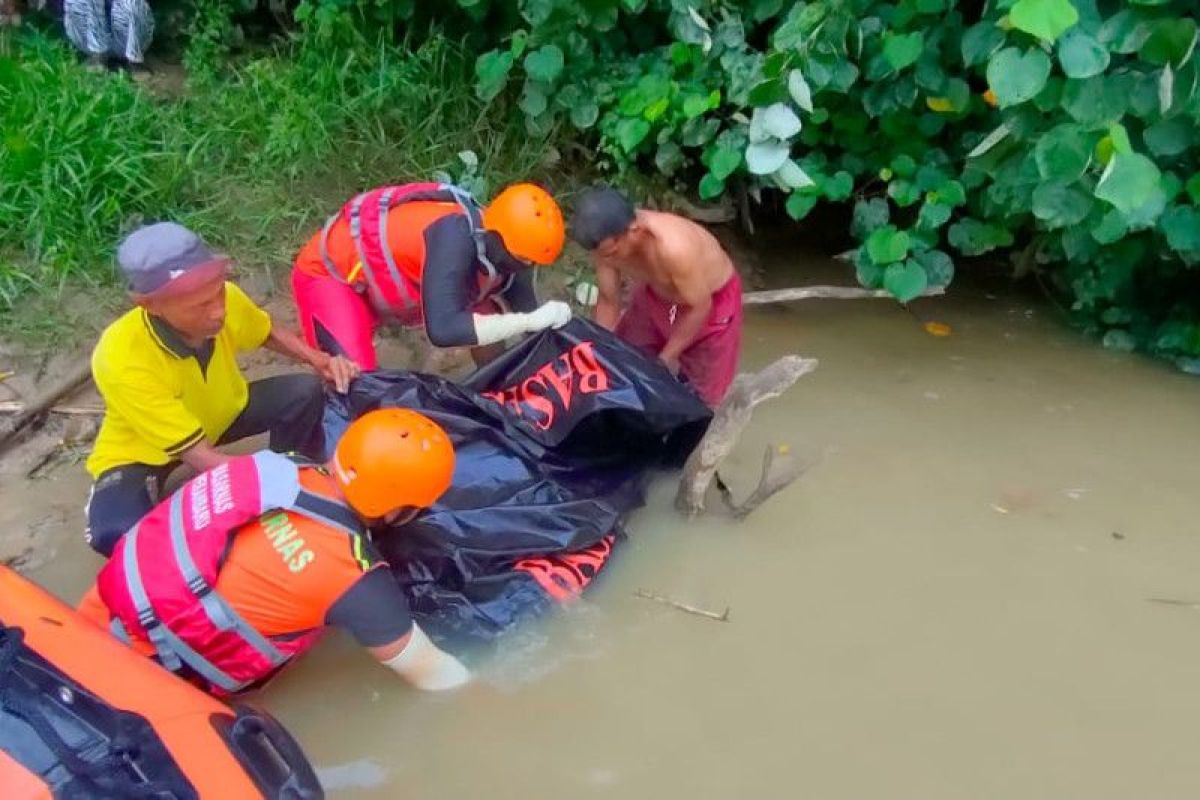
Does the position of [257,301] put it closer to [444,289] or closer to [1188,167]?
[444,289]

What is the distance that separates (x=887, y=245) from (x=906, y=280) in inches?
5.3

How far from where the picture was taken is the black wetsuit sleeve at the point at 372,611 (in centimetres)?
244

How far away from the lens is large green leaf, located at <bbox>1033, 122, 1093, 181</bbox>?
11.1 ft

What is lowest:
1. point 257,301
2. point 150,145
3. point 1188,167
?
point 257,301

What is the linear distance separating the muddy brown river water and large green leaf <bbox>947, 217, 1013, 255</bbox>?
0.57 m

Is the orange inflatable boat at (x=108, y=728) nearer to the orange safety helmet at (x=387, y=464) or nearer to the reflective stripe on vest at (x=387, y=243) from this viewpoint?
the orange safety helmet at (x=387, y=464)

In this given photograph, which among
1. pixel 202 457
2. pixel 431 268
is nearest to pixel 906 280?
pixel 431 268

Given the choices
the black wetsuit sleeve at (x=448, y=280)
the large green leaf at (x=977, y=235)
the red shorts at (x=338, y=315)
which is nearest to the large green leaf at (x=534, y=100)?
the red shorts at (x=338, y=315)

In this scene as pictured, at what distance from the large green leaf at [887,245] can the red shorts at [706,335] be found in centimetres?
56

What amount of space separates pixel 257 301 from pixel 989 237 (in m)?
2.55

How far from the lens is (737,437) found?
3.24m

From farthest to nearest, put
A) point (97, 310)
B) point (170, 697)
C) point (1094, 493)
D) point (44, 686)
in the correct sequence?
point (97, 310)
point (1094, 493)
point (170, 697)
point (44, 686)

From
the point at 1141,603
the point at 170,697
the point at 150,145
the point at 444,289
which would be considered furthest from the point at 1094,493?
the point at 150,145

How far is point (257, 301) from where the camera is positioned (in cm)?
430
